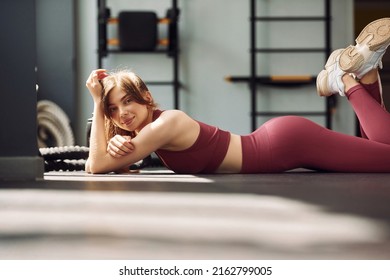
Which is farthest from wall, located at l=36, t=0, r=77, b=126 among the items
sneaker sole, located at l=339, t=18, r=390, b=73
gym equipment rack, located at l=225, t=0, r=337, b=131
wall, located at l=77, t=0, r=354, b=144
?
sneaker sole, located at l=339, t=18, r=390, b=73

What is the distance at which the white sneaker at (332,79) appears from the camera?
7.09 feet

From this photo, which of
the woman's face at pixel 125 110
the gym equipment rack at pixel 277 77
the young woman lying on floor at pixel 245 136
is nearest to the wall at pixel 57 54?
the gym equipment rack at pixel 277 77

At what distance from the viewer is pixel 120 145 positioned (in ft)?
5.90

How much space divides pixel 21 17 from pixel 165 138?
0.54m

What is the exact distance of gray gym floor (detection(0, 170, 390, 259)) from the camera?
790mm

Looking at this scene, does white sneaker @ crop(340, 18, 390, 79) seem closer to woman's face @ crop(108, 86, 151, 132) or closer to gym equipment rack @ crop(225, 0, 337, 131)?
woman's face @ crop(108, 86, 151, 132)

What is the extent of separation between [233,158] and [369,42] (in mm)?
592

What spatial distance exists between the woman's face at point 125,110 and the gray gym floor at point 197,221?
0.30 m

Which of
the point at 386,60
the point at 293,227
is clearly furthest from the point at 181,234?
the point at 386,60

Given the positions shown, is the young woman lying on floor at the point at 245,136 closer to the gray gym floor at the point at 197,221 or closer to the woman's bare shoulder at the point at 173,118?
the woman's bare shoulder at the point at 173,118

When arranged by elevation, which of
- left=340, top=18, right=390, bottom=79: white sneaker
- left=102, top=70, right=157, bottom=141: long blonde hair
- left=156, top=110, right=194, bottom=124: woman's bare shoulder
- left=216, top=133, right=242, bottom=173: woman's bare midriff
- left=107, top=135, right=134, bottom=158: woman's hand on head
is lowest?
left=216, top=133, right=242, bottom=173: woman's bare midriff

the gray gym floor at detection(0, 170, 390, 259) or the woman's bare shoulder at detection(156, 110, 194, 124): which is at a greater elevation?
the woman's bare shoulder at detection(156, 110, 194, 124)

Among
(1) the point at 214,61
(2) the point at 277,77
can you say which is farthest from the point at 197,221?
(1) the point at 214,61

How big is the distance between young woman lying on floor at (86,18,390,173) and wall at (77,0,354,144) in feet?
7.85
